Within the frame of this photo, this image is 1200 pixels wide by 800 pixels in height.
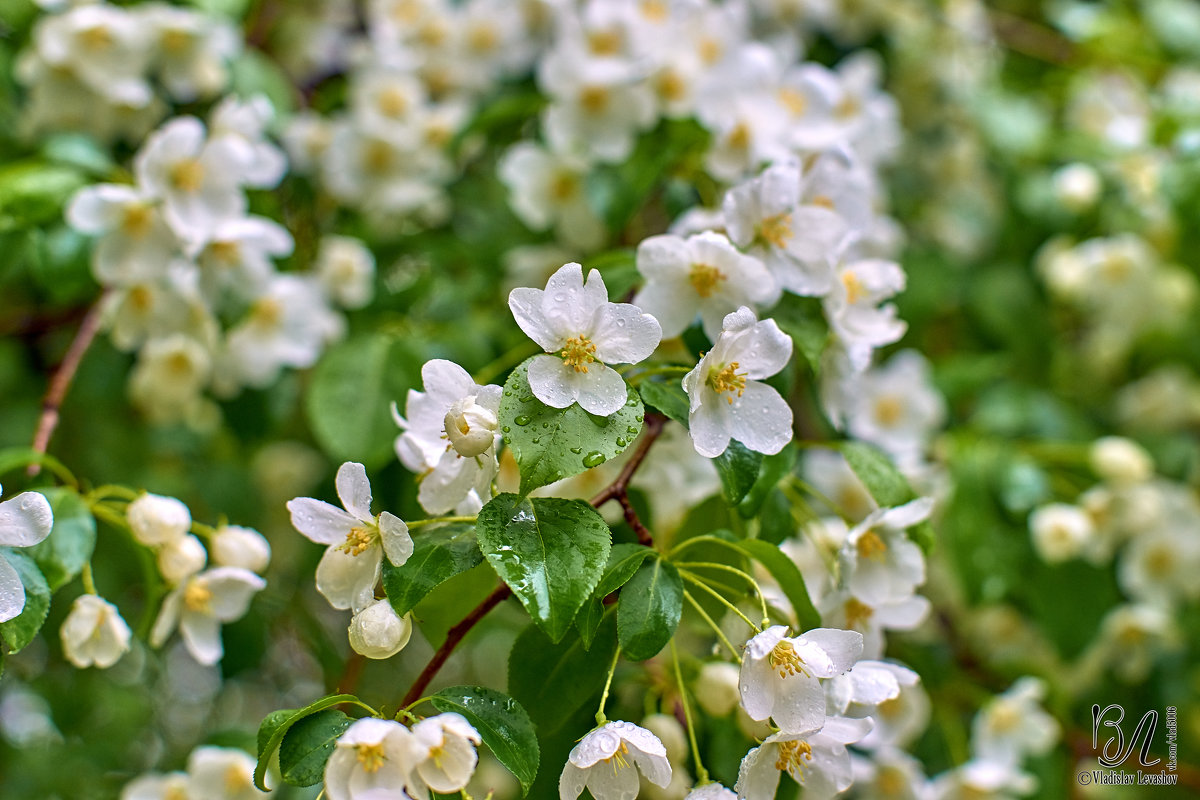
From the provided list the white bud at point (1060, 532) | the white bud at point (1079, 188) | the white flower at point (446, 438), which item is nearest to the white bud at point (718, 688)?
the white flower at point (446, 438)

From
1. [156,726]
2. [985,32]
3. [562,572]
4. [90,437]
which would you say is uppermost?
[562,572]

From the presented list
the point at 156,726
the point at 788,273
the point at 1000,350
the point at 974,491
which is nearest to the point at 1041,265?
the point at 1000,350

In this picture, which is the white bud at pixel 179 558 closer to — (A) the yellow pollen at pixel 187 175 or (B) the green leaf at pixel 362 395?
(B) the green leaf at pixel 362 395

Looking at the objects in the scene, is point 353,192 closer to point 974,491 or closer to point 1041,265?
point 974,491

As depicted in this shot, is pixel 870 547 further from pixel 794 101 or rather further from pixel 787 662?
pixel 794 101

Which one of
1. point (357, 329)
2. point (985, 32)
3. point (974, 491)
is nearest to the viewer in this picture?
point (974, 491)

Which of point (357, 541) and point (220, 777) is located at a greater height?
point (357, 541)

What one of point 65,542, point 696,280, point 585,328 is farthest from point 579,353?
point 65,542
